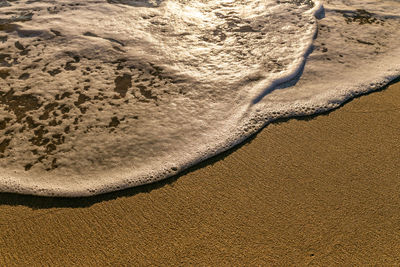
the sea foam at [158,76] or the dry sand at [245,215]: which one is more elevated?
the sea foam at [158,76]

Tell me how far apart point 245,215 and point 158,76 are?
1916 millimetres

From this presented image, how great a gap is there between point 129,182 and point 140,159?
0.83 feet

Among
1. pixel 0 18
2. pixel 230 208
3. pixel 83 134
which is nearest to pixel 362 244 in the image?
pixel 230 208

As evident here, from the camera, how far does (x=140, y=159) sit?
2566 mm

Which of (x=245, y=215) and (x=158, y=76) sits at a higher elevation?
(x=158, y=76)

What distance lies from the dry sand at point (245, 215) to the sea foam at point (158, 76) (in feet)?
0.67

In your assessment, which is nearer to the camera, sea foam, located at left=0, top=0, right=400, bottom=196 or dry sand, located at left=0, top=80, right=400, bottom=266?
dry sand, located at left=0, top=80, right=400, bottom=266

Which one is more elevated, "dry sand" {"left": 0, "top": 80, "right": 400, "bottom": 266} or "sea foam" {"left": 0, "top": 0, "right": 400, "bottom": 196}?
"sea foam" {"left": 0, "top": 0, "right": 400, "bottom": 196}

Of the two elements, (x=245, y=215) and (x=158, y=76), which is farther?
(x=158, y=76)

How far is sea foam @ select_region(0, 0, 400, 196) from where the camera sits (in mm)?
2590

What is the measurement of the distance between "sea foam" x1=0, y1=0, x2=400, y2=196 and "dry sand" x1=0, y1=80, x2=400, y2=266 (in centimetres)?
20

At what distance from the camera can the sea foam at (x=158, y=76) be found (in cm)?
259

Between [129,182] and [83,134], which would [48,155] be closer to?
[83,134]

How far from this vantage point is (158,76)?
3.41m
